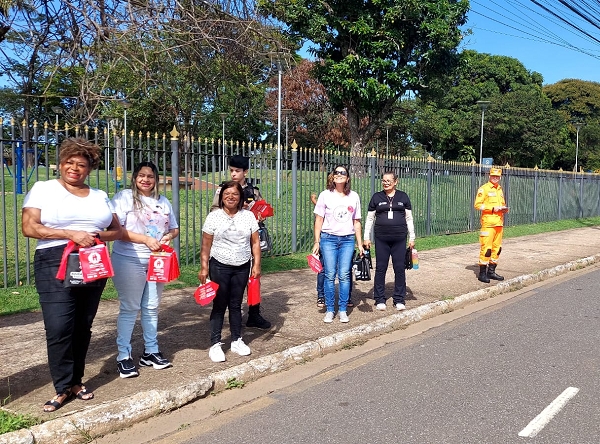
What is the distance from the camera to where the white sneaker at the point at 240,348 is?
5074 millimetres

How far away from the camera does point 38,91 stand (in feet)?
18.7

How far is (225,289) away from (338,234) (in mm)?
1783

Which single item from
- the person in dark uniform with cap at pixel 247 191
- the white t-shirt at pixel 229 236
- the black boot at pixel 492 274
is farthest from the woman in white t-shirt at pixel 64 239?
the black boot at pixel 492 274

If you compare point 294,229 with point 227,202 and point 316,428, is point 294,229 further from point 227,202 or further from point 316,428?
point 316,428

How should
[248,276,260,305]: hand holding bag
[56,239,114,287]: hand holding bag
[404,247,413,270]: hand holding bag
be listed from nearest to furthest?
[56,239,114,287]: hand holding bag < [248,276,260,305]: hand holding bag < [404,247,413,270]: hand holding bag

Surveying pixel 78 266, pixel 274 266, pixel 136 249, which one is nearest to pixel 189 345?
pixel 136 249

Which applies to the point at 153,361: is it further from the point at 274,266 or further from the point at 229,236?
the point at 274,266

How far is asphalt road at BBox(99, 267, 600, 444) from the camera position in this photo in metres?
3.68

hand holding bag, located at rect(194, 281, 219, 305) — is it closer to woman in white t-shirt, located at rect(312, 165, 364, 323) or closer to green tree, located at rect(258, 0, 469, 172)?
woman in white t-shirt, located at rect(312, 165, 364, 323)

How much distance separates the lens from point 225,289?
16.1ft

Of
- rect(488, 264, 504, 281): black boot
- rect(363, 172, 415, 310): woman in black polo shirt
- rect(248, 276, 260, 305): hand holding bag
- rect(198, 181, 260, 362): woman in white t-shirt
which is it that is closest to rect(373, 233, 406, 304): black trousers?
rect(363, 172, 415, 310): woman in black polo shirt

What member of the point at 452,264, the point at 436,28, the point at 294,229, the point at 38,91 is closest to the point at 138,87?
the point at 38,91

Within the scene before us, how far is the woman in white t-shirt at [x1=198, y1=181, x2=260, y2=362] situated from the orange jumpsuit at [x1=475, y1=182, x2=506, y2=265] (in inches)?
207

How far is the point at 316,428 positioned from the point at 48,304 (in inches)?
79.0
